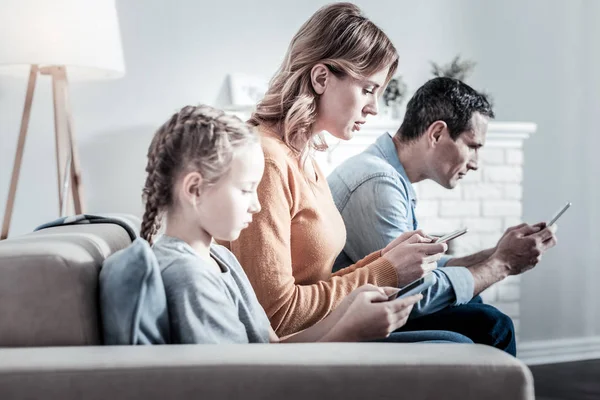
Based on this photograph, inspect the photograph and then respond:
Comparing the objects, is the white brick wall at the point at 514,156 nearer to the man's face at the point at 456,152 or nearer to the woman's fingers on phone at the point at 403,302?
the man's face at the point at 456,152

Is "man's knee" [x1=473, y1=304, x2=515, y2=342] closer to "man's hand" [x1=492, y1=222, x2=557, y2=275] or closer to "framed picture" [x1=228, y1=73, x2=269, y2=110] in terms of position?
"man's hand" [x1=492, y1=222, x2=557, y2=275]

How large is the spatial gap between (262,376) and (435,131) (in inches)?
63.8

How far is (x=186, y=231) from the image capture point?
136 cm

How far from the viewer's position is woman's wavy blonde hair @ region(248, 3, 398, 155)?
1.89 metres

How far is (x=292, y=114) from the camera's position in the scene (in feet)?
6.15

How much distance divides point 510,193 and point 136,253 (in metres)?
3.27

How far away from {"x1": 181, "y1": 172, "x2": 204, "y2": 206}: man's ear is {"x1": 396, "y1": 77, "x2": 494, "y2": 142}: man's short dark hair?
1309mm

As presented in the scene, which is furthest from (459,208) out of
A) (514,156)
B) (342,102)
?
(342,102)

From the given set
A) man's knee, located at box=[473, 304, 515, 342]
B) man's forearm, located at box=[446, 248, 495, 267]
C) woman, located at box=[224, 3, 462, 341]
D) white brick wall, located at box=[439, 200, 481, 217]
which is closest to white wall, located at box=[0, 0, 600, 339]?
white brick wall, located at box=[439, 200, 481, 217]

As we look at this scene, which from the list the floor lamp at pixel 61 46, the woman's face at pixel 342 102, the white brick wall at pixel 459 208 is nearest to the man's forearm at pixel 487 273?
the woman's face at pixel 342 102

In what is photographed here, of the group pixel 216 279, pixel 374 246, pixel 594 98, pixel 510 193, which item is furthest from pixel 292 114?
pixel 594 98

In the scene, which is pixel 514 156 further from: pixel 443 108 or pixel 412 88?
pixel 443 108

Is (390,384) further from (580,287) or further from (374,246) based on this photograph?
(580,287)

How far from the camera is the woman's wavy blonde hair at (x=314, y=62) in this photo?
6.22 ft
